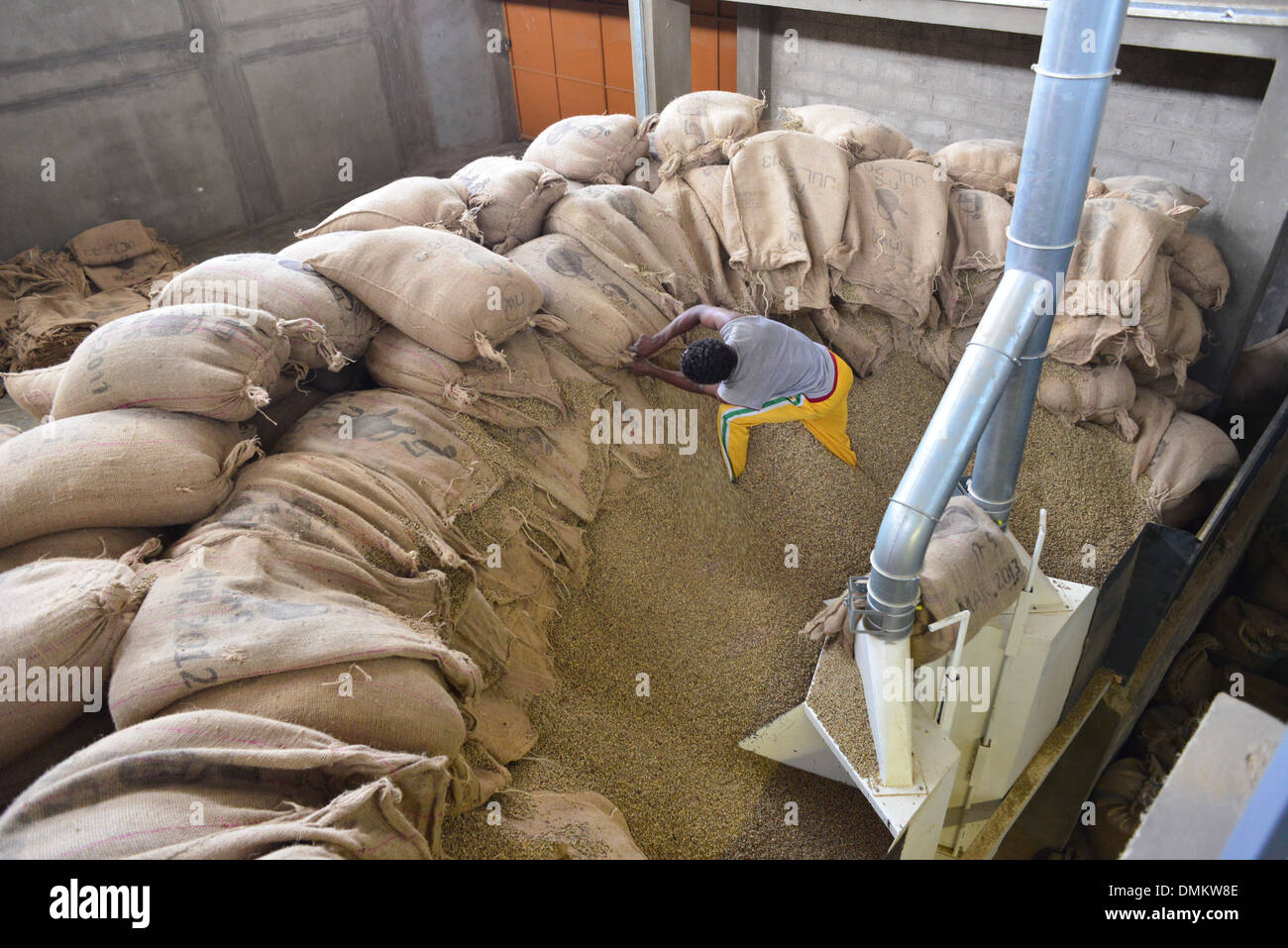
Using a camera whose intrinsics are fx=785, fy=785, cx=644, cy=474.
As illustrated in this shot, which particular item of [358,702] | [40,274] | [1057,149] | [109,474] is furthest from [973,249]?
[40,274]

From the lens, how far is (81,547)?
5.89 ft

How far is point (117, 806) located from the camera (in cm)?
126

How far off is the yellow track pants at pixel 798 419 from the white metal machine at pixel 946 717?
2.51 feet

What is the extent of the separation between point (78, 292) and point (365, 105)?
3.28 metres

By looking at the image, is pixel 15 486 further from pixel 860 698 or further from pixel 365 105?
pixel 365 105

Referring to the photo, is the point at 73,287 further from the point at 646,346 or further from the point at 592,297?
the point at 646,346

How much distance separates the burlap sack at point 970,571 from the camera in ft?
7.78

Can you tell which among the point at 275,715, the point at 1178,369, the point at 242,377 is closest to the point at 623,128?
the point at 242,377

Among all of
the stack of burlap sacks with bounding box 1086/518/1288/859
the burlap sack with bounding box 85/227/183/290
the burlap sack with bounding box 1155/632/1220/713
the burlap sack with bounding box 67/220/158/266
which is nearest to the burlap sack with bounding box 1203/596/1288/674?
the stack of burlap sacks with bounding box 1086/518/1288/859

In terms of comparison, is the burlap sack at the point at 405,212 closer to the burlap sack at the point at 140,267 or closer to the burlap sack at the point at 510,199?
the burlap sack at the point at 510,199

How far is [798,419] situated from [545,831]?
1778 millimetres

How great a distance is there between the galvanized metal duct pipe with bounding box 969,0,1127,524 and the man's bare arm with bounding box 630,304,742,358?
99 centimetres

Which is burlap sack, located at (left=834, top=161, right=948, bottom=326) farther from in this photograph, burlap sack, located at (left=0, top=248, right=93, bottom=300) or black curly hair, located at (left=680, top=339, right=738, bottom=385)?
burlap sack, located at (left=0, top=248, right=93, bottom=300)

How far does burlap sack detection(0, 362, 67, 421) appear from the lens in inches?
90.4
